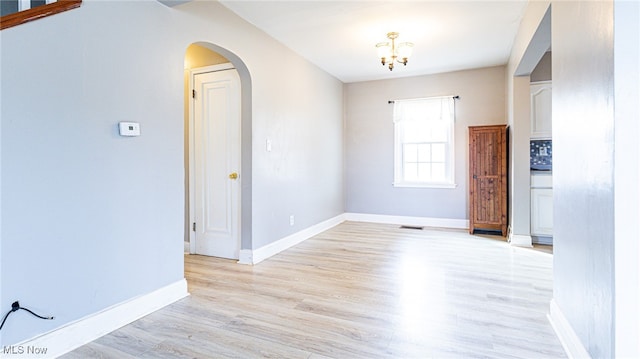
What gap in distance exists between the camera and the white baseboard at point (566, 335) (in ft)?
5.31

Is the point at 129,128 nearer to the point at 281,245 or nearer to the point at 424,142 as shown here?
the point at 281,245

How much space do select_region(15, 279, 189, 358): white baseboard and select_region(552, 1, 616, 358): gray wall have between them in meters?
2.57

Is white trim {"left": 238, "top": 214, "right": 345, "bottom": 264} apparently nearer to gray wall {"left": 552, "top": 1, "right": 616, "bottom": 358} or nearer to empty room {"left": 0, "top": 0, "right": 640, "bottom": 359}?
empty room {"left": 0, "top": 0, "right": 640, "bottom": 359}

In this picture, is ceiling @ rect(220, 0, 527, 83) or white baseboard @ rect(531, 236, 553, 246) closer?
ceiling @ rect(220, 0, 527, 83)

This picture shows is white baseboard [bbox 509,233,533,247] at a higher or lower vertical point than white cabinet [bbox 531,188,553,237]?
lower

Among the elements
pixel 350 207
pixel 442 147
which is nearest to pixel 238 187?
pixel 350 207

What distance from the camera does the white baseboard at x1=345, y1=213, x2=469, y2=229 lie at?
17.8 feet

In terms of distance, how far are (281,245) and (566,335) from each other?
286 cm

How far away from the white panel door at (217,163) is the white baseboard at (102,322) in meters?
1.18

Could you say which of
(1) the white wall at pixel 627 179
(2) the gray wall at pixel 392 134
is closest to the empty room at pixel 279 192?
(1) the white wall at pixel 627 179

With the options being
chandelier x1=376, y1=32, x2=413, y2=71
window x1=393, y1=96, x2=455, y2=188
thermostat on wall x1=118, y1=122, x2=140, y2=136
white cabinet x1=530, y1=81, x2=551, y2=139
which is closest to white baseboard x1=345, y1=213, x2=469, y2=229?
window x1=393, y1=96, x2=455, y2=188

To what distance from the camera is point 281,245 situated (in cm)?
400

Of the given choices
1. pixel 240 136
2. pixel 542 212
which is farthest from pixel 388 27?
pixel 542 212

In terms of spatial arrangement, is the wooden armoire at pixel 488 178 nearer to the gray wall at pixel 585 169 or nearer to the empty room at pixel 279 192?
the empty room at pixel 279 192
